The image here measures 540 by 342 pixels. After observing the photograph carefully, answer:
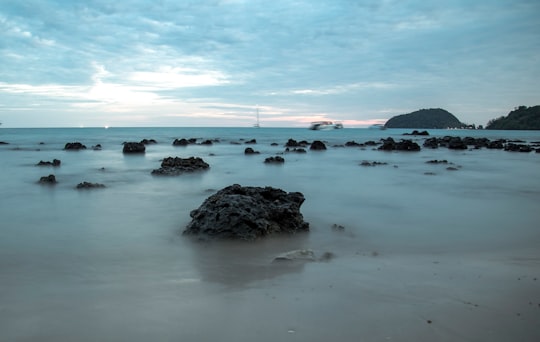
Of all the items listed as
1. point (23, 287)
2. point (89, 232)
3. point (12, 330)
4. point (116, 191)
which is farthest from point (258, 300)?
point (116, 191)

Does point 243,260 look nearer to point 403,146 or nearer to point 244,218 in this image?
point 244,218

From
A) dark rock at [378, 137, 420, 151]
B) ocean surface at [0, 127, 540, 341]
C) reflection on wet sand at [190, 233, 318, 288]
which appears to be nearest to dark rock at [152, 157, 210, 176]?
ocean surface at [0, 127, 540, 341]

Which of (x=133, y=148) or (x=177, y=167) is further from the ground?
(x=133, y=148)

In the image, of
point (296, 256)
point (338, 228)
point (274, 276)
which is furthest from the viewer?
point (338, 228)

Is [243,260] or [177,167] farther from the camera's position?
[177,167]

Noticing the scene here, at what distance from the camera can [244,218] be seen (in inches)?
231

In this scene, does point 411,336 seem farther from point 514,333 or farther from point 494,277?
point 494,277

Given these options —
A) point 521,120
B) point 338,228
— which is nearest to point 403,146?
point 338,228

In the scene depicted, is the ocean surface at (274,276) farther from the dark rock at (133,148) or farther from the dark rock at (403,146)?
the dark rock at (403,146)

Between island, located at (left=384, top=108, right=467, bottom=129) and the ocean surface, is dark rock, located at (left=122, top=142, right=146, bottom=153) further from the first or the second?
island, located at (left=384, top=108, right=467, bottom=129)

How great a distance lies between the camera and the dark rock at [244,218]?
228 inches

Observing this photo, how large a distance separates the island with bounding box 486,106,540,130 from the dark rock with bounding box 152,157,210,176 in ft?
432

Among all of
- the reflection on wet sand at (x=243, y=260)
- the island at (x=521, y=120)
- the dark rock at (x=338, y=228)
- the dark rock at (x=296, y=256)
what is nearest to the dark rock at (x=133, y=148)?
the dark rock at (x=338, y=228)

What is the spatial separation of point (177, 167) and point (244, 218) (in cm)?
984
